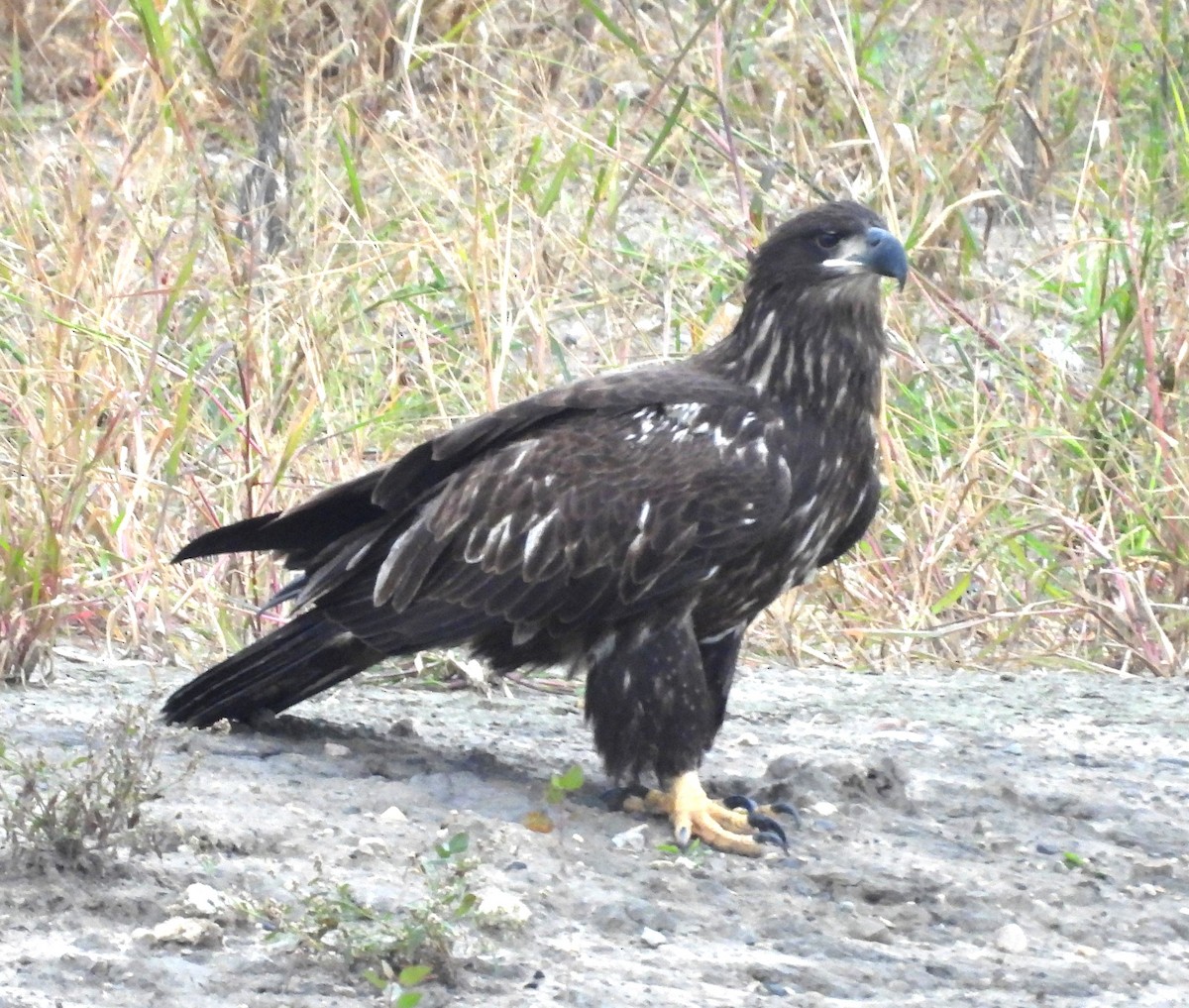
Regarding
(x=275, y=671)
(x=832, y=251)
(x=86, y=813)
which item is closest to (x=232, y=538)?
(x=275, y=671)

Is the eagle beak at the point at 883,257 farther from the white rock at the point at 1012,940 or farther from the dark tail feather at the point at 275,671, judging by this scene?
the white rock at the point at 1012,940

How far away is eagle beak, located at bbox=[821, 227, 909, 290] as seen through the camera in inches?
173

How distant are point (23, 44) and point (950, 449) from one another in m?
4.82

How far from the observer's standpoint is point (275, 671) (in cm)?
447

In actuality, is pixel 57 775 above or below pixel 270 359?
below

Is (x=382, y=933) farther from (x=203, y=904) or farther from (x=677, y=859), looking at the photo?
(x=677, y=859)

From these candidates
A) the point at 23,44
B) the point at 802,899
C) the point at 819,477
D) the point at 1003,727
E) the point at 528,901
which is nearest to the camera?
the point at 528,901

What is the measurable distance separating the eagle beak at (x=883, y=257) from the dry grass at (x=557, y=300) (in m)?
1.30

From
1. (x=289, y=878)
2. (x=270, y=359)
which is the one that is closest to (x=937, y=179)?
(x=270, y=359)

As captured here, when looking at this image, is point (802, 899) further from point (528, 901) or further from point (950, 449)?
point (950, 449)

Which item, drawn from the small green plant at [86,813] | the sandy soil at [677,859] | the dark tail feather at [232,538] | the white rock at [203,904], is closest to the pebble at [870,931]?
the sandy soil at [677,859]

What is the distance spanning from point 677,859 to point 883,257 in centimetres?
126

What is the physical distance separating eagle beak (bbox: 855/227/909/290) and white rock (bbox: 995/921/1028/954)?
1344 mm

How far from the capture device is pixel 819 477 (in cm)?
422
